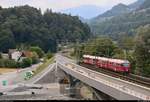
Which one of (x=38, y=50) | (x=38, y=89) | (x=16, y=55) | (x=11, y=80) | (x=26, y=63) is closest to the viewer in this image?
(x=38, y=89)

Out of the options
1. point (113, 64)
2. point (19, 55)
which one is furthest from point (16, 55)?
point (113, 64)

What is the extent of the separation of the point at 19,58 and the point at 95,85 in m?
117

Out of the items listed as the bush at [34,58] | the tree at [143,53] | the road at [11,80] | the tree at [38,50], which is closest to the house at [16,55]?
the bush at [34,58]

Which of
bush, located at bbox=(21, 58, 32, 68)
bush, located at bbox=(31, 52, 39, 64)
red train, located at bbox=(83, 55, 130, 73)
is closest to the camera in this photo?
red train, located at bbox=(83, 55, 130, 73)

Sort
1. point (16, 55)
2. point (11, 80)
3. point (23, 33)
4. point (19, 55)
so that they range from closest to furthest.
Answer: point (11, 80) → point (19, 55) → point (16, 55) → point (23, 33)

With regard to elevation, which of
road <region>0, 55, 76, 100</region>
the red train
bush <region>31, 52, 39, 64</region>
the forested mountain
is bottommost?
road <region>0, 55, 76, 100</region>

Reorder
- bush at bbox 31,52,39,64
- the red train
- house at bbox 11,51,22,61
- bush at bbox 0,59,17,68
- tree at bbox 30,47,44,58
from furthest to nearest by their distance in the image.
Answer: tree at bbox 30,47,44,58
bush at bbox 31,52,39,64
house at bbox 11,51,22,61
bush at bbox 0,59,17,68
the red train

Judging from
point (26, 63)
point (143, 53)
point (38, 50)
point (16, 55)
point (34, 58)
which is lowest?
point (26, 63)

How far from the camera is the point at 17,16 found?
196 meters

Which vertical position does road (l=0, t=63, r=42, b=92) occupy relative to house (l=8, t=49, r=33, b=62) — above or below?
below

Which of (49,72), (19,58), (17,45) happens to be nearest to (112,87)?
(49,72)

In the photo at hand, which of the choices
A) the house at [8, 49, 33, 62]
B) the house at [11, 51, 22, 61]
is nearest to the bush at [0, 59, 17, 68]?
the house at [8, 49, 33, 62]

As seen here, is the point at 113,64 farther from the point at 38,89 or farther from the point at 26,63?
the point at 26,63

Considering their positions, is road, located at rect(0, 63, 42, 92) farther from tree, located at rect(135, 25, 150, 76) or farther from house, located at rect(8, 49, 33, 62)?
house, located at rect(8, 49, 33, 62)
